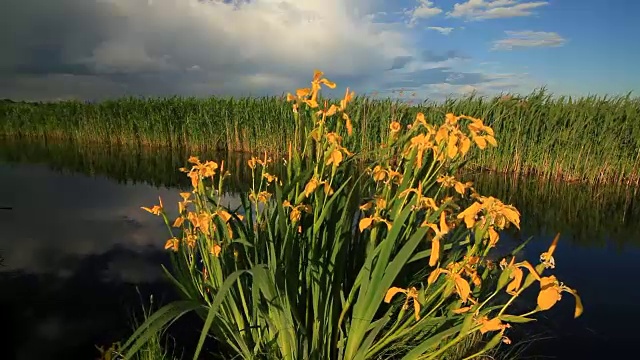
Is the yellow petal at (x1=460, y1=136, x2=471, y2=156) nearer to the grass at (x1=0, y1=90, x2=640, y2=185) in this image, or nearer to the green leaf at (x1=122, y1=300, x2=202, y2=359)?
the green leaf at (x1=122, y1=300, x2=202, y2=359)

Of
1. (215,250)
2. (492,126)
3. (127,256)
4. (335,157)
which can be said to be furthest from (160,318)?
(492,126)

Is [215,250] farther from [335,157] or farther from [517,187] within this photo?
[517,187]

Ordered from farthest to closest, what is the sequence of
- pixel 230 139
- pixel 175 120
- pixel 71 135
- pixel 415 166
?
1. pixel 71 135
2. pixel 175 120
3. pixel 230 139
4. pixel 415 166

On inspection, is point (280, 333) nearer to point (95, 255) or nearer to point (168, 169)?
point (95, 255)

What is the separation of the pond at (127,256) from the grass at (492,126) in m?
0.67

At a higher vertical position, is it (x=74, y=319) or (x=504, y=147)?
(x=504, y=147)

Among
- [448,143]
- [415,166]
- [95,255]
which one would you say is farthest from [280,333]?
[95,255]

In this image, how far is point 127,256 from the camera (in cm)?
522

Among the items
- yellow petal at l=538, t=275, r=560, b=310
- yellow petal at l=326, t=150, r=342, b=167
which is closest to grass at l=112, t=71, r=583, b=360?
yellow petal at l=326, t=150, r=342, b=167

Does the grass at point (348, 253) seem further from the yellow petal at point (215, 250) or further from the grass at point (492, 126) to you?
the grass at point (492, 126)

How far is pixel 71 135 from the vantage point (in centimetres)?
2039

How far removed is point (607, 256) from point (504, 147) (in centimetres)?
571

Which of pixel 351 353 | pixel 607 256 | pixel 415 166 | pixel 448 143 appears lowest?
pixel 607 256

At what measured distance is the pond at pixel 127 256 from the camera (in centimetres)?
361
